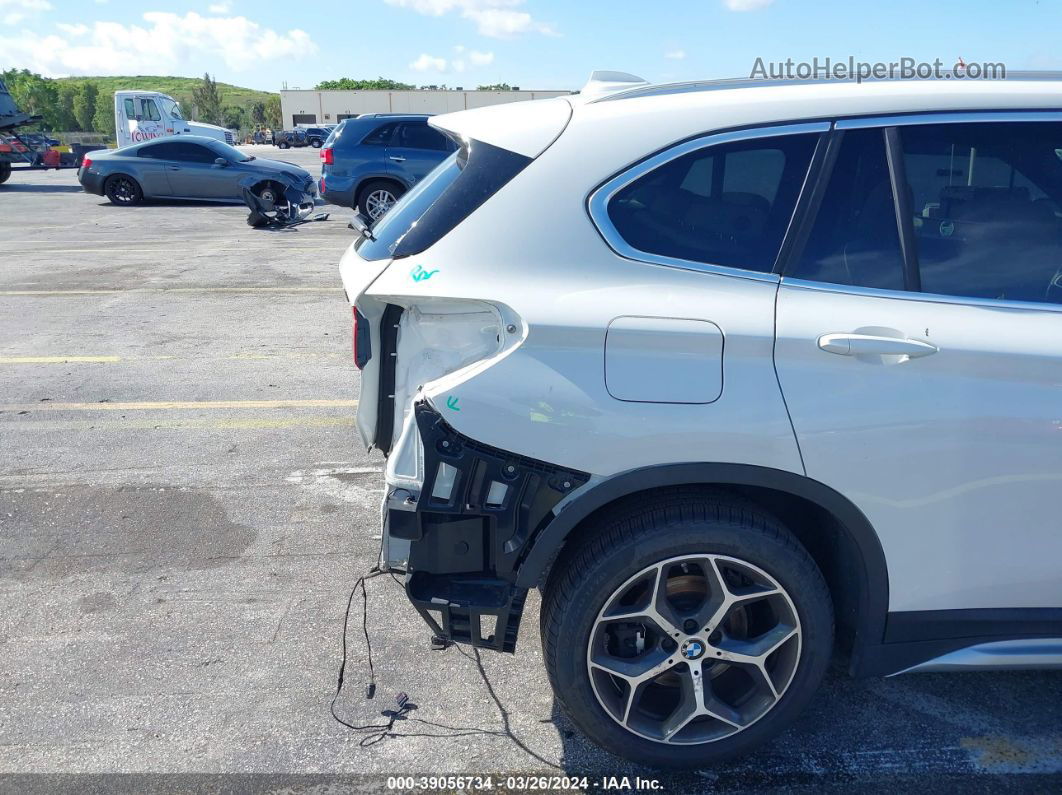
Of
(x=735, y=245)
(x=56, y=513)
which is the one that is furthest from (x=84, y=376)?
(x=735, y=245)

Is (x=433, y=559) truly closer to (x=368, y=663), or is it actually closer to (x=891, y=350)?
(x=368, y=663)

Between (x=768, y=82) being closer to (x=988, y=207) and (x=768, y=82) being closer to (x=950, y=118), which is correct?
(x=950, y=118)

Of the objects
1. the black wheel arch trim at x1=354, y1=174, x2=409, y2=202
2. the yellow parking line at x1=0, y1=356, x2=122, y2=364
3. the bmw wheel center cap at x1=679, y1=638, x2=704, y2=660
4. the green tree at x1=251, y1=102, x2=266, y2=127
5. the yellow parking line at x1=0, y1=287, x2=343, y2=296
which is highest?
the green tree at x1=251, y1=102, x2=266, y2=127

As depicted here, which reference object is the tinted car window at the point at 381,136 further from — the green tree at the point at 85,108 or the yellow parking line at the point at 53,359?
the green tree at the point at 85,108

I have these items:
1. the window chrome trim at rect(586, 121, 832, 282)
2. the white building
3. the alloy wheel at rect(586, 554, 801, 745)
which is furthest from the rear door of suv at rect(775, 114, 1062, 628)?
the white building

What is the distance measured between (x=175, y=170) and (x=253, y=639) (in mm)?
17838

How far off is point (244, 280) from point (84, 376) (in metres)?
3.99

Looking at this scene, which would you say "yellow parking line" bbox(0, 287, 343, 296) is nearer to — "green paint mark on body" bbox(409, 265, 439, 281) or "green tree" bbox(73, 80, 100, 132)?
"green paint mark on body" bbox(409, 265, 439, 281)

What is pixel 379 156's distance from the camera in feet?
47.8

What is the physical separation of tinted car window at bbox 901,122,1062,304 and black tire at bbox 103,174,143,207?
19.8 metres

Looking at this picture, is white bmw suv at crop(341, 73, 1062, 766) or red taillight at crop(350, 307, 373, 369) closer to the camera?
white bmw suv at crop(341, 73, 1062, 766)

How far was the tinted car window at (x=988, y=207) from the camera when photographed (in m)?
2.55

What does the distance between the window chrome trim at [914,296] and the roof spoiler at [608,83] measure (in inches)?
36.8

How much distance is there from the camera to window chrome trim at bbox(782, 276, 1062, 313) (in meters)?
2.50
